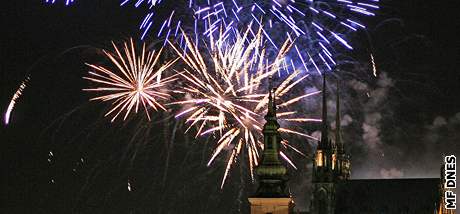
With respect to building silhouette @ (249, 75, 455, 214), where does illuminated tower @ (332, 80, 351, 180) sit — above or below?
above

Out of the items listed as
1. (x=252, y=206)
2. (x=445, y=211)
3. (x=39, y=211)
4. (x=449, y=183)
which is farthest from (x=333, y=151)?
(x=252, y=206)

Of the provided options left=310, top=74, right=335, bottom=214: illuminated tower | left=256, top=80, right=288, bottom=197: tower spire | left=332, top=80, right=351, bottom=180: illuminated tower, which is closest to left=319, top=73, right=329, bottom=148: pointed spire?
left=310, top=74, right=335, bottom=214: illuminated tower

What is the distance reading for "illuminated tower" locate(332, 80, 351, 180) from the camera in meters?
99.9

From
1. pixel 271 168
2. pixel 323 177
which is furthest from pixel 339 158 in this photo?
pixel 271 168

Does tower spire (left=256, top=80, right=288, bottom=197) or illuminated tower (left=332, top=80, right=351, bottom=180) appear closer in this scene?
tower spire (left=256, top=80, right=288, bottom=197)

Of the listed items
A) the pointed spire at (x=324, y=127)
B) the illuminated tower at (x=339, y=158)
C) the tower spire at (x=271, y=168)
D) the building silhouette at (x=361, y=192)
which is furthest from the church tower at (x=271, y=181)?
the illuminated tower at (x=339, y=158)

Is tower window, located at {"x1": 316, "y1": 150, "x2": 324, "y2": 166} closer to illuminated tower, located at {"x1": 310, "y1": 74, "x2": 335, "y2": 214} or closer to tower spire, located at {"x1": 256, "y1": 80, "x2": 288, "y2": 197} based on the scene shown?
illuminated tower, located at {"x1": 310, "y1": 74, "x2": 335, "y2": 214}

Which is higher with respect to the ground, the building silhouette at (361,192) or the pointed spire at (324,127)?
the pointed spire at (324,127)

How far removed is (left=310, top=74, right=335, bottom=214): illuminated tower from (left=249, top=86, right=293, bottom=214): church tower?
56.5 meters

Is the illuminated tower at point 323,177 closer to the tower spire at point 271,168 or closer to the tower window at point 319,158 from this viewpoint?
the tower window at point 319,158

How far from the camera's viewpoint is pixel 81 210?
3671 inches

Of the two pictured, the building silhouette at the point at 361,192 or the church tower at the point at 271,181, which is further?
the building silhouette at the point at 361,192

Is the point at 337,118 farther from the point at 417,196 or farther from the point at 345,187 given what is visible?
the point at 417,196

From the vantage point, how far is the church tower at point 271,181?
108ft
